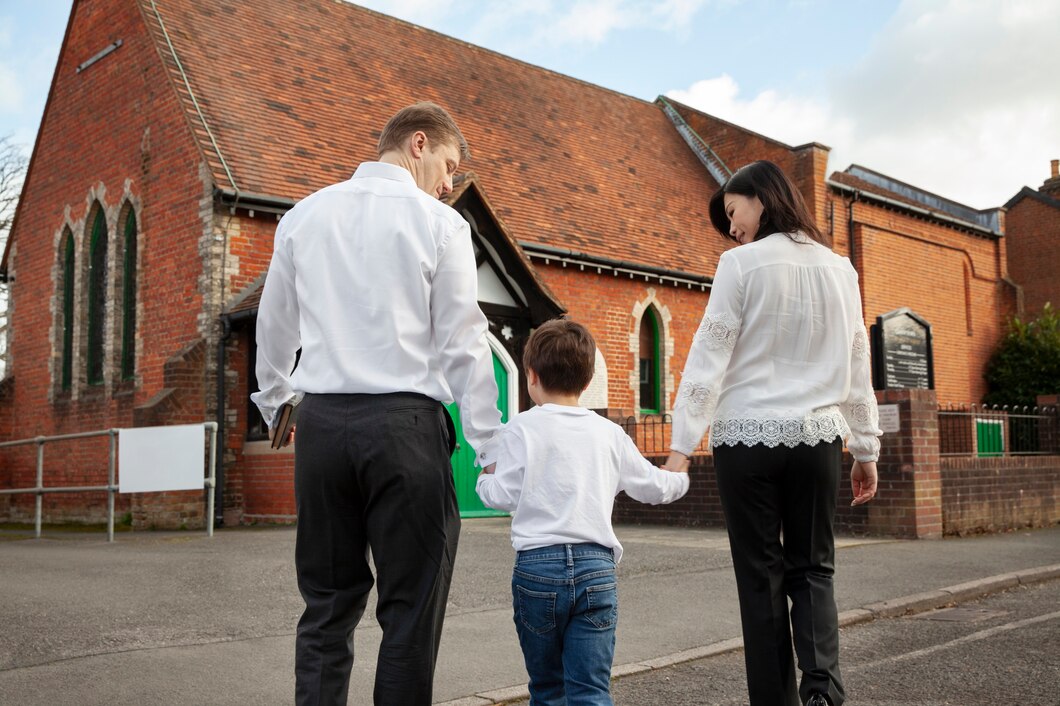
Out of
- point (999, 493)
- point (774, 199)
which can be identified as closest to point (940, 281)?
point (999, 493)

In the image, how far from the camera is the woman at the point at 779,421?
137 inches

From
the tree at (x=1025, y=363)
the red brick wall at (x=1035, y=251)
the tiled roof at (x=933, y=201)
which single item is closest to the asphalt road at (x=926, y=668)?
the tree at (x=1025, y=363)

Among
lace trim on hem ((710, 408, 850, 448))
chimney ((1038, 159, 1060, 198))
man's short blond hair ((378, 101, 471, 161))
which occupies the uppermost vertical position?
chimney ((1038, 159, 1060, 198))

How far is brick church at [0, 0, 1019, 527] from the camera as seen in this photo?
1461cm

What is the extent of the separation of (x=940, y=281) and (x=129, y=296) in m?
19.4

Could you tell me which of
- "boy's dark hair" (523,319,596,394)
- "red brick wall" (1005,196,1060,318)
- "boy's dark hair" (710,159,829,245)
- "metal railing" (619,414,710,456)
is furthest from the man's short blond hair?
"red brick wall" (1005,196,1060,318)

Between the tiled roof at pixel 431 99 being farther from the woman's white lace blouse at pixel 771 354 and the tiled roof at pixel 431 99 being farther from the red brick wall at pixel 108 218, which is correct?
the woman's white lace blouse at pixel 771 354

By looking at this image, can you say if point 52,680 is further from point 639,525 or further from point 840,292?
point 639,525

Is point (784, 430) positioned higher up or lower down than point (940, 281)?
lower down

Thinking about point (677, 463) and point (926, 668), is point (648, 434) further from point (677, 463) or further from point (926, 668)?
point (677, 463)

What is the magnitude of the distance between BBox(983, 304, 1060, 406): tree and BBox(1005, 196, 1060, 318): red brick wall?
3984mm

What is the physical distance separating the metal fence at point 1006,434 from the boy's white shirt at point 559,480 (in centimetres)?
1174

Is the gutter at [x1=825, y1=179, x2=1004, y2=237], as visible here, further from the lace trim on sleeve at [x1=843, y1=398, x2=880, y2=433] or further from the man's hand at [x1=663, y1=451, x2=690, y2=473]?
the man's hand at [x1=663, y1=451, x2=690, y2=473]

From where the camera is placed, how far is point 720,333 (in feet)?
11.8
